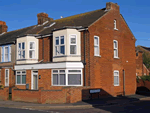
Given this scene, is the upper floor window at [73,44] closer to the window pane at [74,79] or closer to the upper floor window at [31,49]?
the window pane at [74,79]

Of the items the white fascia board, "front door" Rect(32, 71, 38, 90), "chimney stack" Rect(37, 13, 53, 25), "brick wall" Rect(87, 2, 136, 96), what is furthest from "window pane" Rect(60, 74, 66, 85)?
"chimney stack" Rect(37, 13, 53, 25)

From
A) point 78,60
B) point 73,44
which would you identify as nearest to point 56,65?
point 78,60

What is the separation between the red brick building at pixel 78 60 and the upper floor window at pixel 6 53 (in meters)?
1.16

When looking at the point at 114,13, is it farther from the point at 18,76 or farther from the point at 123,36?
the point at 18,76

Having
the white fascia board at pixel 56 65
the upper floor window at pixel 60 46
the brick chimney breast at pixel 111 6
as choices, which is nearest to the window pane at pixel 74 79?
the white fascia board at pixel 56 65

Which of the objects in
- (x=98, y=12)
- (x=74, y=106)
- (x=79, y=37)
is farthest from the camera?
(x=98, y=12)

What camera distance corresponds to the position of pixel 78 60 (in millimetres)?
22484

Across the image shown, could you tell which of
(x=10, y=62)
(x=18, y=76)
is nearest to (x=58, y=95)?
(x=18, y=76)

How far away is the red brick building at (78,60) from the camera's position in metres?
21.2

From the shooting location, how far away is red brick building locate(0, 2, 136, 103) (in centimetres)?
2122

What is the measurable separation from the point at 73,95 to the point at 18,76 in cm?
972

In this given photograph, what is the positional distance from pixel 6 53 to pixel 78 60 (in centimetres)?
1144

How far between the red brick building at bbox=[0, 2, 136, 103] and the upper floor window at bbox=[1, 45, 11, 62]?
3.81 feet

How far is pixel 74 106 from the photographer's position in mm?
17484
